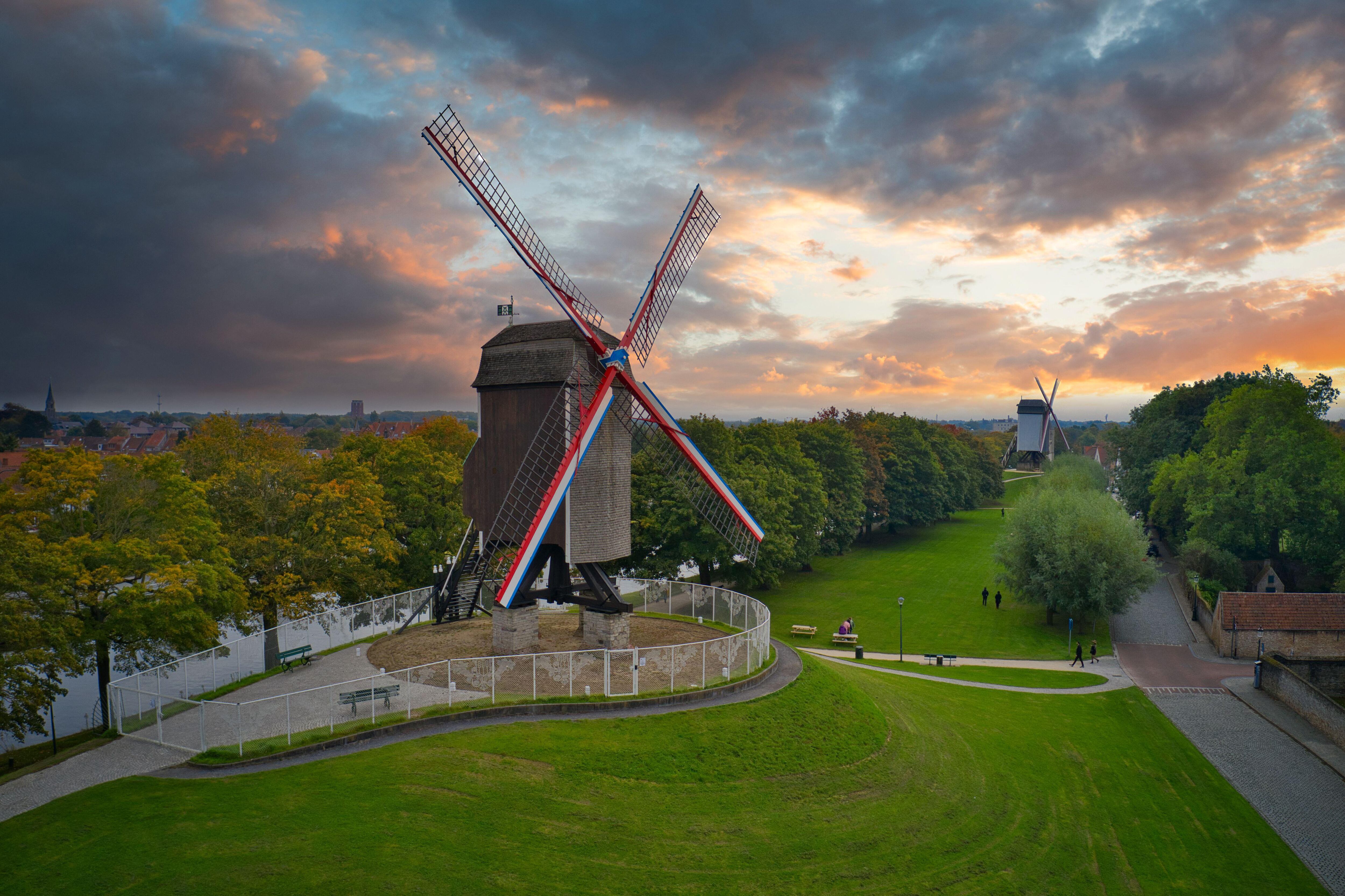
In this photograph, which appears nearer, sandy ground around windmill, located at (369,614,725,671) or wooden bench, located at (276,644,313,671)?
wooden bench, located at (276,644,313,671)

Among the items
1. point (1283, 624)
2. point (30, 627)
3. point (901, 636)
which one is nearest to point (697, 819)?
point (30, 627)

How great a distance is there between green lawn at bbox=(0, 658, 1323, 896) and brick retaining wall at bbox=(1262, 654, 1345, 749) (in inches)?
248

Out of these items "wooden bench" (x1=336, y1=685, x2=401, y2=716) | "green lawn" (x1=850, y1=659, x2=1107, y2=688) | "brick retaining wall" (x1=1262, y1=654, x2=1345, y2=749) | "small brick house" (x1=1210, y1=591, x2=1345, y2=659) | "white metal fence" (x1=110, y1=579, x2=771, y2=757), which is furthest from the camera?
"small brick house" (x1=1210, y1=591, x2=1345, y2=659)

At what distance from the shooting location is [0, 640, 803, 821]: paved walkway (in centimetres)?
1397

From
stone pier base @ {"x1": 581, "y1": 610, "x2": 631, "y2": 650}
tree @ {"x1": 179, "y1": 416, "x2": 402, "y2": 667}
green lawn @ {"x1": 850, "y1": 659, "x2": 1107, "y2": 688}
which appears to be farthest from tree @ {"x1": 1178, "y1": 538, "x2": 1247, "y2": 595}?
tree @ {"x1": 179, "y1": 416, "x2": 402, "y2": 667}

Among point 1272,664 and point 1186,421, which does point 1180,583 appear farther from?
point 1186,421

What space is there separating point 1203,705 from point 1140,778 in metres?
9.22

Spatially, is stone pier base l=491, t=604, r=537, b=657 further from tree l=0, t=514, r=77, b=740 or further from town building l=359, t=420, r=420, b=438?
town building l=359, t=420, r=420, b=438

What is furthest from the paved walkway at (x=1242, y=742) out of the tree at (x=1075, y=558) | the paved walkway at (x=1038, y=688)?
the tree at (x=1075, y=558)

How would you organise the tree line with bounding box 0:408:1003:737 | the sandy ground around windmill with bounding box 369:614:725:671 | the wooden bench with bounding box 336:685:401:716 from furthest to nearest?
the sandy ground around windmill with bounding box 369:614:725:671
the tree line with bounding box 0:408:1003:737
the wooden bench with bounding box 336:685:401:716

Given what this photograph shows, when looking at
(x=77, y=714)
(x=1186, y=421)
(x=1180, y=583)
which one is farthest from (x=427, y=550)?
(x=1186, y=421)

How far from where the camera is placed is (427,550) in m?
33.2

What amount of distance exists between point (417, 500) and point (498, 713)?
17.5 metres

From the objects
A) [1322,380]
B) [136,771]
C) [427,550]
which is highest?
[1322,380]
